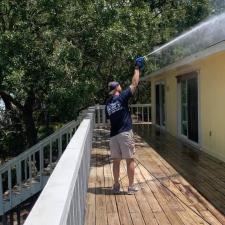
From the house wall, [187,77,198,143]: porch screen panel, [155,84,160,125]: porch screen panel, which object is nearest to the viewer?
the house wall

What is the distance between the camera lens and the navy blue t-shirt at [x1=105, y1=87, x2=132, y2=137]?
19.3 feet

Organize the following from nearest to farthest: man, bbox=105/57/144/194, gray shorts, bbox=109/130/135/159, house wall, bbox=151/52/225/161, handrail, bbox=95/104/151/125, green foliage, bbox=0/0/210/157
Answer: man, bbox=105/57/144/194, gray shorts, bbox=109/130/135/159, house wall, bbox=151/52/225/161, green foliage, bbox=0/0/210/157, handrail, bbox=95/104/151/125

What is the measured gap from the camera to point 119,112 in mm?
5906

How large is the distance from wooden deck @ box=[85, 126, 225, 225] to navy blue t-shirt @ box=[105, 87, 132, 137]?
0.94 metres

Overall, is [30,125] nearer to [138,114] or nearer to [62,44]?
[62,44]

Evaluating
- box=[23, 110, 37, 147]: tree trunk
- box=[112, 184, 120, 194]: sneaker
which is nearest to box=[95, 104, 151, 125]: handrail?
box=[23, 110, 37, 147]: tree trunk

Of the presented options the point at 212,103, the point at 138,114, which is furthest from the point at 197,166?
the point at 138,114

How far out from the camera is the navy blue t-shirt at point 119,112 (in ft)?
19.3

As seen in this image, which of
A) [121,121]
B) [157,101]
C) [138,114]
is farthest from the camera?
[138,114]

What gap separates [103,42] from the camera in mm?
9523

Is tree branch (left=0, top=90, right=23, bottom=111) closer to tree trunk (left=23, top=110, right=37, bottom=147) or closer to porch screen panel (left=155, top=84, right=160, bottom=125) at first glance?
tree trunk (left=23, top=110, right=37, bottom=147)

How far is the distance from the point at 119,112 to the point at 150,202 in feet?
4.07

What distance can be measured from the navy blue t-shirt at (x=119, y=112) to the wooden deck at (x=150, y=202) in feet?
3.10

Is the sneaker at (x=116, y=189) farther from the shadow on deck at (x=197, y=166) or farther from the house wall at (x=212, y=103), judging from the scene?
the house wall at (x=212, y=103)
